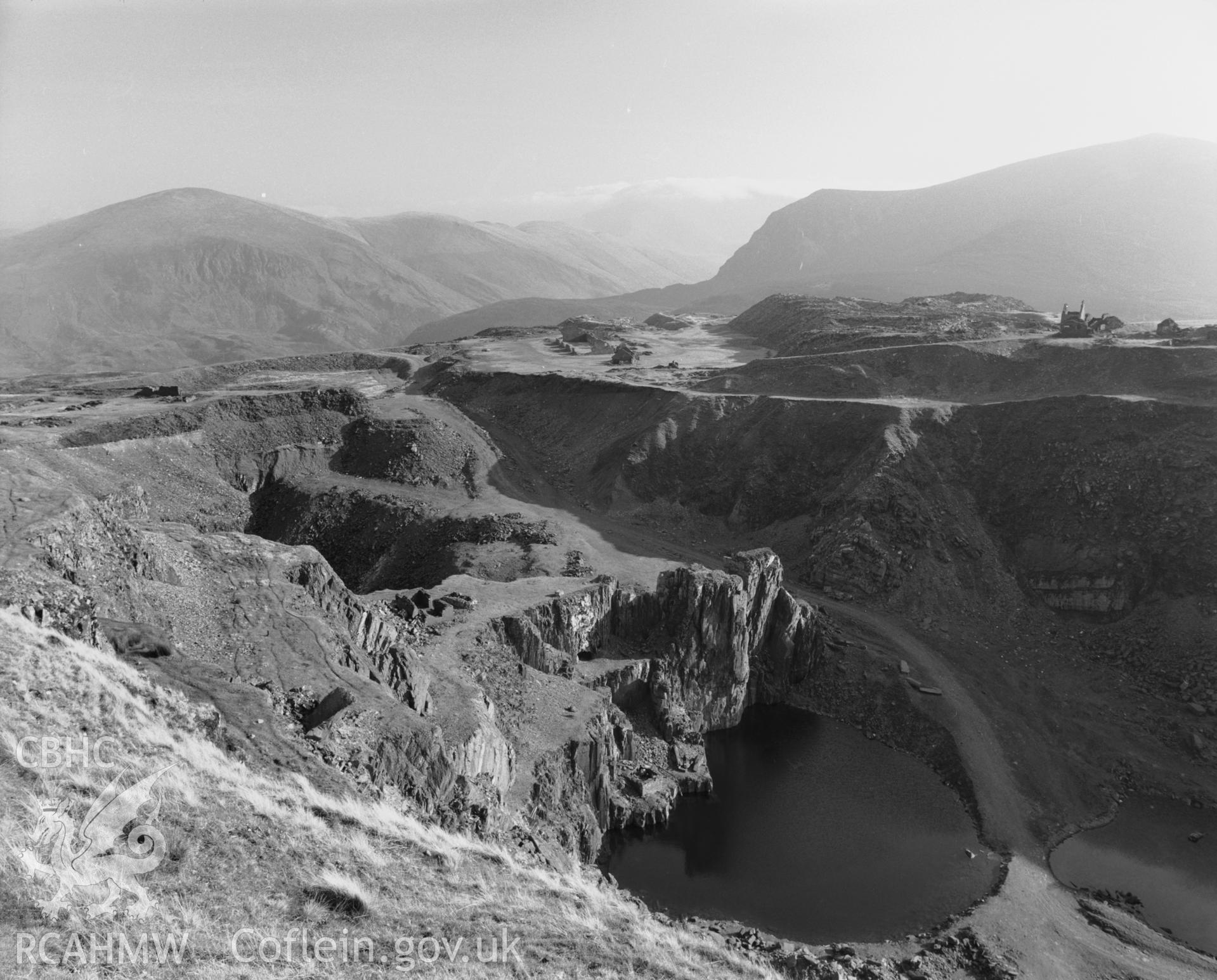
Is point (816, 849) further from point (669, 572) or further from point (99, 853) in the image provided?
point (99, 853)

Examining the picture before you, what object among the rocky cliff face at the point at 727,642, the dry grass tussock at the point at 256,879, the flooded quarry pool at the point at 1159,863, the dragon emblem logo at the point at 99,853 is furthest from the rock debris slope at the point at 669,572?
the dragon emblem logo at the point at 99,853

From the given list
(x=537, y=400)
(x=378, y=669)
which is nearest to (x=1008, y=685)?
(x=378, y=669)

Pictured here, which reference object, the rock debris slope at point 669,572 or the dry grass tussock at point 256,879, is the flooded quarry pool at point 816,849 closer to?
the rock debris slope at point 669,572

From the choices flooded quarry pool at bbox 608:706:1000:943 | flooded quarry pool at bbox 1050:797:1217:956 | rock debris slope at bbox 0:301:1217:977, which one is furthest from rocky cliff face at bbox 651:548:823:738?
flooded quarry pool at bbox 1050:797:1217:956

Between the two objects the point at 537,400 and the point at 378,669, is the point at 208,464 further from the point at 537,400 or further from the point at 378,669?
the point at 378,669

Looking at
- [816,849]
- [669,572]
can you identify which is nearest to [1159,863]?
[816,849]
